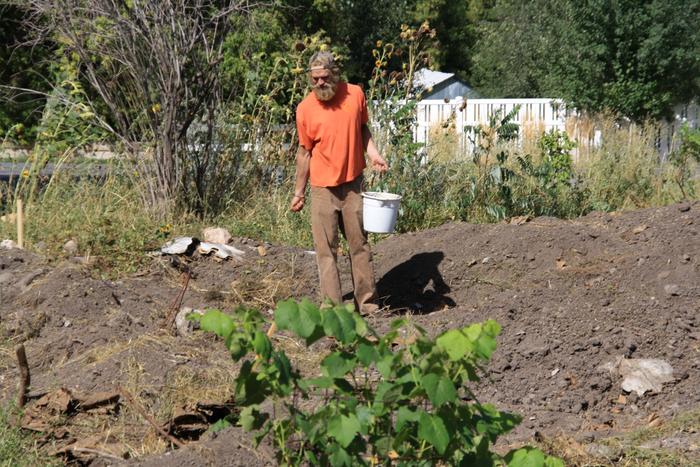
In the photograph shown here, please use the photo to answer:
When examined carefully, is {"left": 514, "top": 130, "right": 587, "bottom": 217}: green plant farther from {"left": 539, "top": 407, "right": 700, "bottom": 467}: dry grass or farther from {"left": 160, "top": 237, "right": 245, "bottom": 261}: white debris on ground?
{"left": 539, "top": 407, "right": 700, "bottom": 467}: dry grass

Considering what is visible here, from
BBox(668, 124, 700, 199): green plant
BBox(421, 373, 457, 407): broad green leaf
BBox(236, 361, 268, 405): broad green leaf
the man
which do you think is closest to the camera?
BBox(421, 373, 457, 407): broad green leaf

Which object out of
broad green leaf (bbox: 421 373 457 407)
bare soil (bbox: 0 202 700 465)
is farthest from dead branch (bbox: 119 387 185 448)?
broad green leaf (bbox: 421 373 457 407)

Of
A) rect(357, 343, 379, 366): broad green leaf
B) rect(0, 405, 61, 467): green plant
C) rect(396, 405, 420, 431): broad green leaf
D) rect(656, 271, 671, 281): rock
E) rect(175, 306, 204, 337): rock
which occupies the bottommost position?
rect(175, 306, 204, 337): rock

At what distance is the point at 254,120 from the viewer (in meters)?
9.91

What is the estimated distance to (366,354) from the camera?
265 centimetres

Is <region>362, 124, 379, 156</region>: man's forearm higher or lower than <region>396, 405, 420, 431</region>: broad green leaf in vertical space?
higher

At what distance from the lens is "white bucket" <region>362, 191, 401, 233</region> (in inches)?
252

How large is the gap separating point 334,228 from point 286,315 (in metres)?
3.91

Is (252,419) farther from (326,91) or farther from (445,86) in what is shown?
(445,86)

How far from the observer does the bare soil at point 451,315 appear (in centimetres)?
467

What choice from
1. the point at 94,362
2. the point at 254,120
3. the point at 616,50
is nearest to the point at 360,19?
the point at 616,50

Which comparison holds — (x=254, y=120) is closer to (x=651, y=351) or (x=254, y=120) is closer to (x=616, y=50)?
(x=651, y=351)

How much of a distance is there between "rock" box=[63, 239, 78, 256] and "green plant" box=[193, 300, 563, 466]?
5.45 metres

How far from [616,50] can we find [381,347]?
17919 mm
